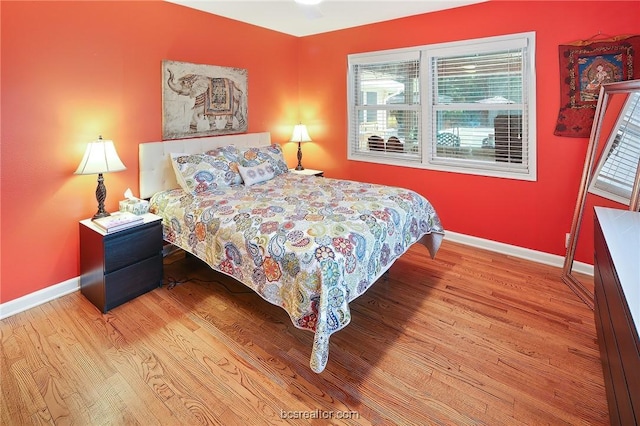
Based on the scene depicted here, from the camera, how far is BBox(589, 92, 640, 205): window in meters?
2.65

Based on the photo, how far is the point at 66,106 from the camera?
2664 mm

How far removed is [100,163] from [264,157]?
157cm

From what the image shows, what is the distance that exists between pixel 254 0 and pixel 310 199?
2.08 m

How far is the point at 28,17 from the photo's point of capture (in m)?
2.42

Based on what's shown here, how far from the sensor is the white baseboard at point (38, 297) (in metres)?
2.53

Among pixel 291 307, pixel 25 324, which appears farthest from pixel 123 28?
pixel 291 307

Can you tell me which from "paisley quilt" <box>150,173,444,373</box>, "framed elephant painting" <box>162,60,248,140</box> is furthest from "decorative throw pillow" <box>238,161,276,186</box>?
"framed elephant painting" <box>162,60,248,140</box>

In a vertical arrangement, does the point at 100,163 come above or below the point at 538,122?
below

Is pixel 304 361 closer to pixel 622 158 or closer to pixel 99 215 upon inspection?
pixel 99 215

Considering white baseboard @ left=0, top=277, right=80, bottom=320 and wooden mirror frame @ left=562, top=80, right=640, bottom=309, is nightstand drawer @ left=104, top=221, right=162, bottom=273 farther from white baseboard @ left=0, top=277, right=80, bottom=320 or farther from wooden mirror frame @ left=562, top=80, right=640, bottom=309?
wooden mirror frame @ left=562, top=80, right=640, bottom=309

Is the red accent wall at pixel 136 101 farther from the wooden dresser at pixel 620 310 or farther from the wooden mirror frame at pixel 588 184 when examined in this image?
the wooden dresser at pixel 620 310

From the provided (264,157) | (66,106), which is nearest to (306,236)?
(264,157)

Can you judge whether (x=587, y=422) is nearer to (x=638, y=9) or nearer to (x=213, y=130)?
(x=638, y=9)

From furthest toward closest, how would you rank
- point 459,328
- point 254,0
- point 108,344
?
1. point 254,0
2. point 459,328
3. point 108,344
